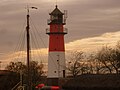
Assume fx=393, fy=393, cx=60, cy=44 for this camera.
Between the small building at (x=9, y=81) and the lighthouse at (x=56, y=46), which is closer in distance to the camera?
the small building at (x=9, y=81)

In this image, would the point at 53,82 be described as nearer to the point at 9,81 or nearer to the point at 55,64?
the point at 55,64

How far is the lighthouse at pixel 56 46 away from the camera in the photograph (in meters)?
58.8

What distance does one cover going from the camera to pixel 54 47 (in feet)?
193

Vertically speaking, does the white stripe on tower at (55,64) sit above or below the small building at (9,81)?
above

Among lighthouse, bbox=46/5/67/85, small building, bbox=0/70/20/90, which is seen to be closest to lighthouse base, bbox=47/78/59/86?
lighthouse, bbox=46/5/67/85

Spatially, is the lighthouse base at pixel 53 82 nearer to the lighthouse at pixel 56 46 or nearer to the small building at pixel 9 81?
the lighthouse at pixel 56 46

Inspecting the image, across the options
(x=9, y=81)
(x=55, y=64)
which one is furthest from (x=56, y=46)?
(x=9, y=81)

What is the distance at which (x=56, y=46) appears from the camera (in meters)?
58.7

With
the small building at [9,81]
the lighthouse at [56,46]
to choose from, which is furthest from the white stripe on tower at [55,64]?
the small building at [9,81]

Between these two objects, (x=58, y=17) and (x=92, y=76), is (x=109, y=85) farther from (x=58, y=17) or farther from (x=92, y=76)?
(x=58, y=17)

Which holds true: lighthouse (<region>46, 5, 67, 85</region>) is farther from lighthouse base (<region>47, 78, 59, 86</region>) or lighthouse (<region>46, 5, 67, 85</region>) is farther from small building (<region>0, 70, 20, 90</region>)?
small building (<region>0, 70, 20, 90</region>)

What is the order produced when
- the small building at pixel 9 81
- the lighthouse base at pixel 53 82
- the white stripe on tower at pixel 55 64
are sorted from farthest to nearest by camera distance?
the white stripe on tower at pixel 55 64 < the lighthouse base at pixel 53 82 < the small building at pixel 9 81

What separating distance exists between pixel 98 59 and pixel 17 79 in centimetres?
2630

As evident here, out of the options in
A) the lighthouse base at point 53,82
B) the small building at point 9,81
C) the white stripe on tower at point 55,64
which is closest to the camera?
the small building at point 9,81
